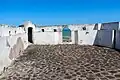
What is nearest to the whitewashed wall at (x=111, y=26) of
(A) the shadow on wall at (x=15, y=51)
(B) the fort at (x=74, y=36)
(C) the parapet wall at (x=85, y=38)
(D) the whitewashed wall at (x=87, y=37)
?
(B) the fort at (x=74, y=36)

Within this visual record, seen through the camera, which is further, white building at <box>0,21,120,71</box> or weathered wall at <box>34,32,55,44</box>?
weathered wall at <box>34,32,55,44</box>

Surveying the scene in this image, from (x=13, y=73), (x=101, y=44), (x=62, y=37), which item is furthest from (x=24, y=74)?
(x=62, y=37)

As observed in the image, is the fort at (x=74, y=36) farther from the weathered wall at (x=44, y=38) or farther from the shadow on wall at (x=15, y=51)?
the shadow on wall at (x=15, y=51)

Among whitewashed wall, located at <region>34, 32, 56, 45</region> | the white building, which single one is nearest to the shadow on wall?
the white building

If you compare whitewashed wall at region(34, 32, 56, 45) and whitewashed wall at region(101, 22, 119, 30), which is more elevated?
whitewashed wall at region(101, 22, 119, 30)

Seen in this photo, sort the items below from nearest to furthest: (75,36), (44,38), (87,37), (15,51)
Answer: (15,51), (87,37), (75,36), (44,38)

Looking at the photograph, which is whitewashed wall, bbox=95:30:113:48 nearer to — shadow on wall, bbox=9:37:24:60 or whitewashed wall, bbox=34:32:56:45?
whitewashed wall, bbox=34:32:56:45

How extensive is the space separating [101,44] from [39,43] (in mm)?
→ 7608

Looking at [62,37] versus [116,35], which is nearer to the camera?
[116,35]

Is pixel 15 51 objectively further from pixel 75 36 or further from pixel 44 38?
pixel 75 36

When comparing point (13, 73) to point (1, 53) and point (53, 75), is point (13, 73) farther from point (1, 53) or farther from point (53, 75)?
point (53, 75)

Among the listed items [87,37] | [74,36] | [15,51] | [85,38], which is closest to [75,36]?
[74,36]

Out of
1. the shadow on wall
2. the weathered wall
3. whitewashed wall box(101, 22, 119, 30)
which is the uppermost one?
whitewashed wall box(101, 22, 119, 30)

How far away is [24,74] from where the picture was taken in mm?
8336
